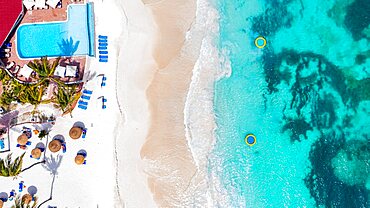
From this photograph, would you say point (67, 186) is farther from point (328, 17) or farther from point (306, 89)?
point (328, 17)


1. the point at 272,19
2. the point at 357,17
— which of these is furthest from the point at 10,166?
the point at 357,17

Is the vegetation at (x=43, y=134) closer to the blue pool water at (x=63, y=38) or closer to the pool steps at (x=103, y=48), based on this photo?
the blue pool water at (x=63, y=38)

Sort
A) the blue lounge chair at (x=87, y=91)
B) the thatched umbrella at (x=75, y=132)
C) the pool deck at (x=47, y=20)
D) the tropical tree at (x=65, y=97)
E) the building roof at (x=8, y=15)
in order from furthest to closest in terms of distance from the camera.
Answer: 1. the pool deck at (x=47, y=20)
2. the blue lounge chair at (x=87, y=91)
3. the building roof at (x=8, y=15)
4. the thatched umbrella at (x=75, y=132)
5. the tropical tree at (x=65, y=97)

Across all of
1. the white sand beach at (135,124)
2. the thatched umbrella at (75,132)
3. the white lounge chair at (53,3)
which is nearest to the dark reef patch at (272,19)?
the white sand beach at (135,124)

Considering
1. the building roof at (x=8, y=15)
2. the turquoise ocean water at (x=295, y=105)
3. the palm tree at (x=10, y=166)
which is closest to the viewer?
the palm tree at (x=10, y=166)

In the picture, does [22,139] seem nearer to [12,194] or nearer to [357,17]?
[12,194]

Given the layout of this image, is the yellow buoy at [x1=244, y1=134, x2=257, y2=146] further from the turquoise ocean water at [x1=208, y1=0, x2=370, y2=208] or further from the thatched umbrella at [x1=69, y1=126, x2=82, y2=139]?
the thatched umbrella at [x1=69, y1=126, x2=82, y2=139]

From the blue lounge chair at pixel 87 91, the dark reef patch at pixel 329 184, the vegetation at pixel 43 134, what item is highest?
the blue lounge chair at pixel 87 91

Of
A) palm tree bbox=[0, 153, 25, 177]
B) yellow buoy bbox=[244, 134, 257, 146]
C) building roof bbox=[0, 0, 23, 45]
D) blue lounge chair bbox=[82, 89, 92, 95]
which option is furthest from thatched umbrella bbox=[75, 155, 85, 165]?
yellow buoy bbox=[244, 134, 257, 146]
